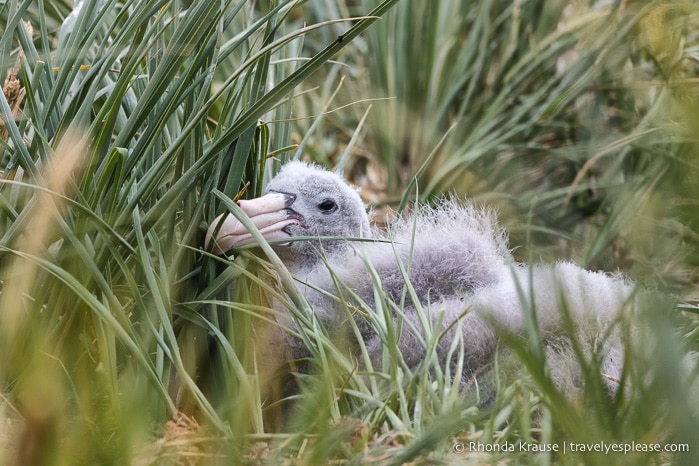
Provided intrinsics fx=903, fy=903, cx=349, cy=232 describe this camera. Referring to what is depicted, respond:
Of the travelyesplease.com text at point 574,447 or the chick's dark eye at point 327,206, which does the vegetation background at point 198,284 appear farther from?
the chick's dark eye at point 327,206

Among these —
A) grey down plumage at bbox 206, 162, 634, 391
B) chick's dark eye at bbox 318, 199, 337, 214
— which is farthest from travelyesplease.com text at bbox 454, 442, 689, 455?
chick's dark eye at bbox 318, 199, 337, 214

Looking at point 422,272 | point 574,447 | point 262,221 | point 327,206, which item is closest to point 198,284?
point 262,221

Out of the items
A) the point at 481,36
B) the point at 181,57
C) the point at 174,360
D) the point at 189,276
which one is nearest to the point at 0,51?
the point at 181,57

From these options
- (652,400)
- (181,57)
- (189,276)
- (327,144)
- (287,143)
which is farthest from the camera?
(327,144)

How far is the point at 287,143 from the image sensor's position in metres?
2.28

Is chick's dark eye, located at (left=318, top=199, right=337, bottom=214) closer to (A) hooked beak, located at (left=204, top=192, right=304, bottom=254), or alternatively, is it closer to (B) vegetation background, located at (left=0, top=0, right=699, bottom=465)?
(A) hooked beak, located at (left=204, top=192, right=304, bottom=254)

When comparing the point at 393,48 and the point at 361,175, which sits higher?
the point at 393,48

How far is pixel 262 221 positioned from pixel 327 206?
25cm

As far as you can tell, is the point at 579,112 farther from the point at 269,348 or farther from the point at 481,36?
the point at 269,348

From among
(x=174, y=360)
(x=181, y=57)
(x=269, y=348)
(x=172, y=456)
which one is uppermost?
(x=181, y=57)

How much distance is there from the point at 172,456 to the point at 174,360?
0.32 m

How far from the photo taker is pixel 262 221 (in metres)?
2.08

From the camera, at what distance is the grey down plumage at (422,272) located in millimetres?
1687

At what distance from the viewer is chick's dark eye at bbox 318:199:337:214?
228 centimetres
